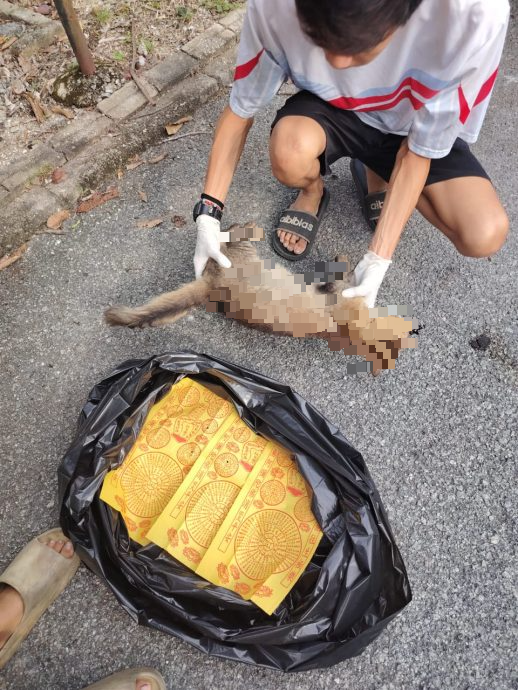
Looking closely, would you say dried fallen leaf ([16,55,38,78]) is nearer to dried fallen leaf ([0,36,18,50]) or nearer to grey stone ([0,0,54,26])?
dried fallen leaf ([0,36,18,50])

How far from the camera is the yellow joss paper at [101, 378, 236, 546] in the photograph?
5.60ft

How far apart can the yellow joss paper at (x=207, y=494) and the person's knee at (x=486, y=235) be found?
1.18 meters

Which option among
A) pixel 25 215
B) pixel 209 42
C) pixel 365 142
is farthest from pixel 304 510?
pixel 209 42

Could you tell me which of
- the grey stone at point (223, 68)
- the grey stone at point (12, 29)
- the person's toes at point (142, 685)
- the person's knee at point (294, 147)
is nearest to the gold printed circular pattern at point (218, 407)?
the person's toes at point (142, 685)

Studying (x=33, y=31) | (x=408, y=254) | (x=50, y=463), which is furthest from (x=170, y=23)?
(x=50, y=463)

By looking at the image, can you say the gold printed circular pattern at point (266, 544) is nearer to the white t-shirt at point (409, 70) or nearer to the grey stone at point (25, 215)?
the white t-shirt at point (409, 70)

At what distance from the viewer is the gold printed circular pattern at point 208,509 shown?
169 cm

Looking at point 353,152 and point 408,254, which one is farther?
point 408,254

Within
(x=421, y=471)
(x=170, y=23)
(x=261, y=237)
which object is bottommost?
(x=421, y=471)

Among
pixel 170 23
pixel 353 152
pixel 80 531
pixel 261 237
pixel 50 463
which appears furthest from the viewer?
pixel 170 23

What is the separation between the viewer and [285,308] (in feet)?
6.69

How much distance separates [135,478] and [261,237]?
124 centimetres

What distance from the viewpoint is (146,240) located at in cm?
248

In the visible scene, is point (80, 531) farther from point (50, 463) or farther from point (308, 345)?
point (308, 345)
